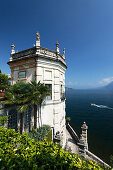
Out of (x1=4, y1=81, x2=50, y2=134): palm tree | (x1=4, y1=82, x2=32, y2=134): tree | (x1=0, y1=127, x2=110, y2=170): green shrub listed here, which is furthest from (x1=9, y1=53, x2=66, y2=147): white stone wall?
(x1=0, y1=127, x2=110, y2=170): green shrub

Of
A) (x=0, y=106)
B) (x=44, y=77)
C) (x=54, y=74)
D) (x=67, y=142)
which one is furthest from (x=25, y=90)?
(x=67, y=142)

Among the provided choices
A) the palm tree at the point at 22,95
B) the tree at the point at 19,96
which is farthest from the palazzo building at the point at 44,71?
the tree at the point at 19,96

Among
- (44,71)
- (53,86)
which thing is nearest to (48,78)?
(44,71)

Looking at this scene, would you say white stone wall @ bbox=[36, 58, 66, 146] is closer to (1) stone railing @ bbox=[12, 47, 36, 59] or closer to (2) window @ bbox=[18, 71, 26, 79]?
(1) stone railing @ bbox=[12, 47, 36, 59]

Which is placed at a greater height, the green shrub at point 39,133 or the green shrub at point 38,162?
the green shrub at point 38,162

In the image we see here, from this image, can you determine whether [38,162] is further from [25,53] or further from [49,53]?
[25,53]

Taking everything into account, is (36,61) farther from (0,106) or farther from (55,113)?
(55,113)

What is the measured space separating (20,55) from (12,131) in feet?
32.8

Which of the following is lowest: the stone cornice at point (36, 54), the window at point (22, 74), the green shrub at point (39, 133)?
the green shrub at point (39, 133)

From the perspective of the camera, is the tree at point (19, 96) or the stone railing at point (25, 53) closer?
the tree at point (19, 96)

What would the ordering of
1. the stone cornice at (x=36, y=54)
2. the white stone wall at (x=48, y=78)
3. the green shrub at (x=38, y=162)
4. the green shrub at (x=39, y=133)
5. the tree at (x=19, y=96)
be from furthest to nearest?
the white stone wall at (x=48, y=78), the stone cornice at (x=36, y=54), the green shrub at (x=39, y=133), the tree at (x=19, y=96), the green shrub at (x=38, y=162)

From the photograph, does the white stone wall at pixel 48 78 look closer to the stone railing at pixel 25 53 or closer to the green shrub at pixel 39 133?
the green shrub at pixel 39 133

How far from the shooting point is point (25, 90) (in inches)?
281

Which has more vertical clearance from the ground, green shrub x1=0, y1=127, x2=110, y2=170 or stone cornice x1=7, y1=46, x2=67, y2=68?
stone cornice x1=7, y1=46, x2=67, y2=68
